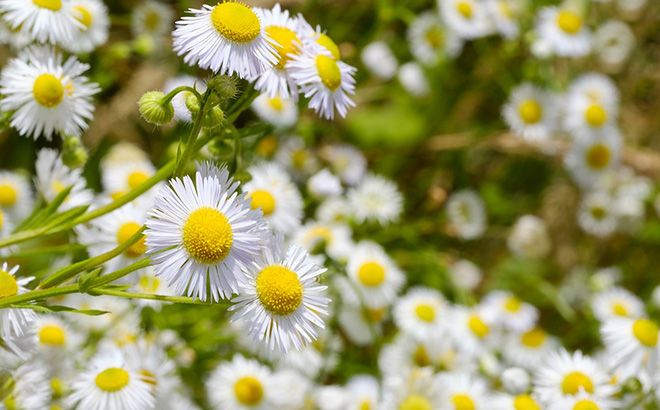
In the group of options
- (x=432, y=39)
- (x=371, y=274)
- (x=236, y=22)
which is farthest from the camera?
(x=432, y=39)

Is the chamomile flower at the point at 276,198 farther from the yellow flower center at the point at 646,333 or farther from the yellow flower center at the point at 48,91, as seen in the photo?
the yellow flower center at the point at 646,333

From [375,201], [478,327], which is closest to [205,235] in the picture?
[478,327]

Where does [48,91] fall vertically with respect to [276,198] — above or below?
below

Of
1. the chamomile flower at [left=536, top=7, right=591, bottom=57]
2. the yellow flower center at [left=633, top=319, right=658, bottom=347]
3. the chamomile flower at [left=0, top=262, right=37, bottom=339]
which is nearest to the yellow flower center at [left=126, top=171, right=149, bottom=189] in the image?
the chamomile flower at [left=0, top=262, right=37, bottom=339]

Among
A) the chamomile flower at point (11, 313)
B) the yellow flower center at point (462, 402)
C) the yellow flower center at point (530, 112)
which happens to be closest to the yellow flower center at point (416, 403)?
the yellow flower center at point (462, 402)

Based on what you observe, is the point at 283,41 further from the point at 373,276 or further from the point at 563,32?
the point at 563,32

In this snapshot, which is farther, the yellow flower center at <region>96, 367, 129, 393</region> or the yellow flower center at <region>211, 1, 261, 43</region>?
the yellow flower center at <region>96, 367, 129, 393</region>

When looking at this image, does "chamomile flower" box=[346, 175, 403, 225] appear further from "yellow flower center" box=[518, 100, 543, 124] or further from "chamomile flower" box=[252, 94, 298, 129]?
"yellow flower center" box=[518, 100, 543, 124]
